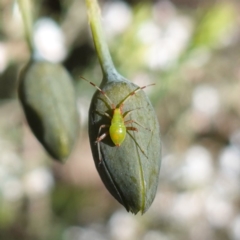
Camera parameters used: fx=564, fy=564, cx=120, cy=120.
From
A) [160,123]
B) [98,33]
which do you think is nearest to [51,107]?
[98,33]

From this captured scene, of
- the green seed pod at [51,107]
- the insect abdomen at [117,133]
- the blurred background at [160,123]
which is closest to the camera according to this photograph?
the insect abdomen at [117,133]

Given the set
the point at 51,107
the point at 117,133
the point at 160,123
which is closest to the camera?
the point at 117,133

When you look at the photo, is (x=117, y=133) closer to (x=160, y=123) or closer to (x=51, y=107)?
(x=51, y=107)

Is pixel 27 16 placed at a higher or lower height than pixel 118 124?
higher

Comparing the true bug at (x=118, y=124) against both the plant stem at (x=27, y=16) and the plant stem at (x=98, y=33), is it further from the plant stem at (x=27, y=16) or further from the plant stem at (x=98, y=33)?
the plant stem at (x=27, y=16)

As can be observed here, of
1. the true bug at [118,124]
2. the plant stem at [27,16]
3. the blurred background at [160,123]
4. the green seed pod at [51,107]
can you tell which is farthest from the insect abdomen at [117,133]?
the blurred background at [160,123]

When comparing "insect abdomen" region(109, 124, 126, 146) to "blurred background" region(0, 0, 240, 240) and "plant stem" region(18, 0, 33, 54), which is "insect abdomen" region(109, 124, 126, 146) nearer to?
"plant stem" region(18, 0, 33, 54)

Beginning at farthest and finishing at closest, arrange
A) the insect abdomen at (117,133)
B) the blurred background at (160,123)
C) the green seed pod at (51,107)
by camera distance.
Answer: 1. the blurred background at (160,123)
2. the green seed pod at (51,107)
3. the insect abdomen at (117,133)

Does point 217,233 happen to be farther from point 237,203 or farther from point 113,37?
point 113,37
